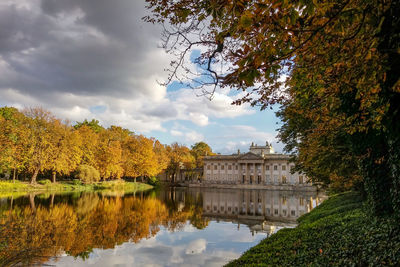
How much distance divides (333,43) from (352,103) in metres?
4.55

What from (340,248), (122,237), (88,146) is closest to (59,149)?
(88,146)

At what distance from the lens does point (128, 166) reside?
54.8 metres

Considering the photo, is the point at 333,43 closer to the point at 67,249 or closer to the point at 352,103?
the point at 352,103

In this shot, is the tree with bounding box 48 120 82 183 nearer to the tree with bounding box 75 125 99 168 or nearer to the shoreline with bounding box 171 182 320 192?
the tree with bounding box 75 125 99 168

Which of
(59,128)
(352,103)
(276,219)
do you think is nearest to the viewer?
(352,103)

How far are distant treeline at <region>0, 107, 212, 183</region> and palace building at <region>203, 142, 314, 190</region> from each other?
17.1m

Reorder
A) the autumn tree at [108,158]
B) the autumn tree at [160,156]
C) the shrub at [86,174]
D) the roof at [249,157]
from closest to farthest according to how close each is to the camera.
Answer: the shrub at [86,174]
the autumn tree at [108,158]
the autumn tree at [160,156]
the roof at [249,157]

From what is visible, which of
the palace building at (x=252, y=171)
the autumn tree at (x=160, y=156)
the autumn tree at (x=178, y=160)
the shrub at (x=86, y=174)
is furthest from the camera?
the autumn tree at (x=178, y=160)

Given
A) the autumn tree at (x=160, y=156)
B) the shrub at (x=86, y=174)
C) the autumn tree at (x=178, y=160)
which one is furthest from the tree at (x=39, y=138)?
the autumn tree at (x=178, y=160)

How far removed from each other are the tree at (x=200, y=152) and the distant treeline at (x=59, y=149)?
20524mm

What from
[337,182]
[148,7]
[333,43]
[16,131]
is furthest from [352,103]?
[16,131]

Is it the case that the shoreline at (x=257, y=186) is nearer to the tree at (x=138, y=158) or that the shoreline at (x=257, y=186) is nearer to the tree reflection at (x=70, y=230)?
the tree at (x=138, y=158)

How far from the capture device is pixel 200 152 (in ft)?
284

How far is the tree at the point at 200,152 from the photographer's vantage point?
3230 inches
